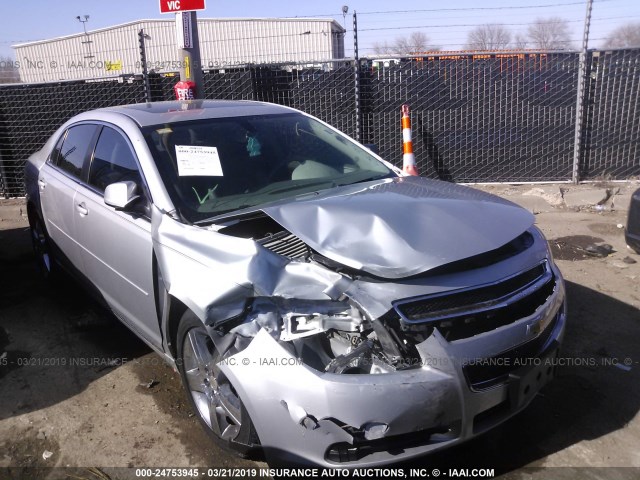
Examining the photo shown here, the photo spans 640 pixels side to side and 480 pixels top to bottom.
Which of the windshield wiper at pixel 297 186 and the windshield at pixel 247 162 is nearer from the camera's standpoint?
the windshield at pixel 247 162

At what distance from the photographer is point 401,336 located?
246 centimetres

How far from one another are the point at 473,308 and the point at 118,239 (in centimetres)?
220

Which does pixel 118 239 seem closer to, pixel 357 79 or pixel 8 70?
pixel 357 79

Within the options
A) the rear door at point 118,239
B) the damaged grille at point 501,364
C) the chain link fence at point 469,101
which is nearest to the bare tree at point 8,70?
the chain link fence at point 469,101

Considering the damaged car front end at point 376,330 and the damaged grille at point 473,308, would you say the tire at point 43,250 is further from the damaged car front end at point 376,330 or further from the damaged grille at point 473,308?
the damaged grille at point 473,308

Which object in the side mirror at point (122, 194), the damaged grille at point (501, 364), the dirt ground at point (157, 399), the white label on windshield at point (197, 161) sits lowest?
the dirt ground at point (157, 399)

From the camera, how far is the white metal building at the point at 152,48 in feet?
75.1

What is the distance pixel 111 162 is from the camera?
12.9ft

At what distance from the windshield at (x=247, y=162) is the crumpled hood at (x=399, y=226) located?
36cm

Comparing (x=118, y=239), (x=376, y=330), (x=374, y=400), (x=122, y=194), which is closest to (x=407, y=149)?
(x=118, y=239)

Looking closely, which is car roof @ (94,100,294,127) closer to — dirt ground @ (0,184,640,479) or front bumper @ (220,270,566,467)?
dirt ground @ (0,184,640,479)

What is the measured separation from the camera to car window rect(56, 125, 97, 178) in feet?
14.5

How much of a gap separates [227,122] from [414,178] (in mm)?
1315

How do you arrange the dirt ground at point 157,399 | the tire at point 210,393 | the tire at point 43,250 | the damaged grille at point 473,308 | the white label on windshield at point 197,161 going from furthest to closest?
the tire at point 43,250 → the white label on windshield at point 197,161 → the dirt ground at point 157,399 → the tire at point 210,393 → the damaged grille at point 473,308
